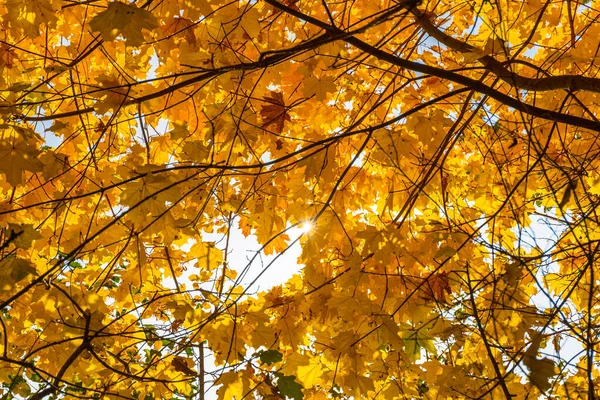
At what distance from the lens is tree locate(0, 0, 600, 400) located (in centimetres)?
173

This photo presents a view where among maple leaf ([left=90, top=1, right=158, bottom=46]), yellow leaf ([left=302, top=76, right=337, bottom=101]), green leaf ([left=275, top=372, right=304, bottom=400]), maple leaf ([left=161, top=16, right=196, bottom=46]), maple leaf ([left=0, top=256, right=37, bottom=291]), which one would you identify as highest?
maple leaf ([left=161, top=16, right=196, bottom=46])

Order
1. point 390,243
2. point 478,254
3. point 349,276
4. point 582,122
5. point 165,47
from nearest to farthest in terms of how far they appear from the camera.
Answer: point 582,122 → point 390,243 → point 349,276 → point 165,47 → point 478,254

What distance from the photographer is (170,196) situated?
67.1 inches

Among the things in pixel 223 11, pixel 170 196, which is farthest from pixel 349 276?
pixel 223 11

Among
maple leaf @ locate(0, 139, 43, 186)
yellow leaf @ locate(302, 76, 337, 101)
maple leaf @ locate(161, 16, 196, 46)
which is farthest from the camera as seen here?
maple leaf @ locate(161, 16, 196, 46)

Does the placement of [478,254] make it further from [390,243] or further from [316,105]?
[316,105]

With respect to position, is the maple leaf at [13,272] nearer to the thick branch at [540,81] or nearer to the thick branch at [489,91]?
the thick branch at [489,91]

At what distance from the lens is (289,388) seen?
5.85ft

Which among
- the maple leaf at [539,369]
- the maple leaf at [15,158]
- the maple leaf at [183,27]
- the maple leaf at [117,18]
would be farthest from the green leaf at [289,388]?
the maple leaf at [183,27]

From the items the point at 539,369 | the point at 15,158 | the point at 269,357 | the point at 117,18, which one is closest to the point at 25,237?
the point at 15,158

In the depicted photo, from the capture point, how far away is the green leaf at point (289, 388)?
176cm

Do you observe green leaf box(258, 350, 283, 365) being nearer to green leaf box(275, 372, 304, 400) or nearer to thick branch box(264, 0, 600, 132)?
green leaf box(275, 372, 304, 400)

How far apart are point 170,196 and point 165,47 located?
114 cm

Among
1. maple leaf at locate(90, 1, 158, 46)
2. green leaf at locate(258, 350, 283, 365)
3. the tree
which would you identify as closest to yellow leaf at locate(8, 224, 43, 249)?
the tree
